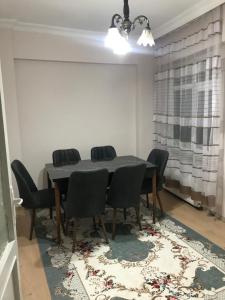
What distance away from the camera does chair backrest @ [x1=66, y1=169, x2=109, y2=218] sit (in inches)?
95.0

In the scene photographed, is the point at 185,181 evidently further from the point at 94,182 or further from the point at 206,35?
the point at 206,35

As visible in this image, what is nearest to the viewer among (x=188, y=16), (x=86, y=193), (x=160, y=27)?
(x=86, y=193)

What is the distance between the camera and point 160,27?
3.76m

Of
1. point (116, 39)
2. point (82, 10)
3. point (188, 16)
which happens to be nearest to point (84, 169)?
point (116, 39)

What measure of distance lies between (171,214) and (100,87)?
7.52 feet

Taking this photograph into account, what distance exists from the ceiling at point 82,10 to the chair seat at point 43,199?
2227mm

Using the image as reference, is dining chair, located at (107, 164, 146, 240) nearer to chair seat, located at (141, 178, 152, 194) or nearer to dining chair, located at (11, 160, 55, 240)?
chair seat, located at (141, 178, 152, 194)

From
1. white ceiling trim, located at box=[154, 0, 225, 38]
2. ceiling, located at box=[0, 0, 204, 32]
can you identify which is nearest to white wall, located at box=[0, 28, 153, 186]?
ceiling, located at box=[0, 0, 204, 32]

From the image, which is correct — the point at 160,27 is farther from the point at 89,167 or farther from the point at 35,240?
the point at 35,240

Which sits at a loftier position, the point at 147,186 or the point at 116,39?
the point at 116,39

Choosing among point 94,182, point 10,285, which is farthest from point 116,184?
point 10,285

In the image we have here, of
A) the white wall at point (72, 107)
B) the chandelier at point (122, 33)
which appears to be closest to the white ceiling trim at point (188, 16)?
the white wall at point (72, 107)

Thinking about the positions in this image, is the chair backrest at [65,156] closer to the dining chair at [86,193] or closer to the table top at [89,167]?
the table top at [89,167]

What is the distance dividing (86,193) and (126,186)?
0.48 metres
